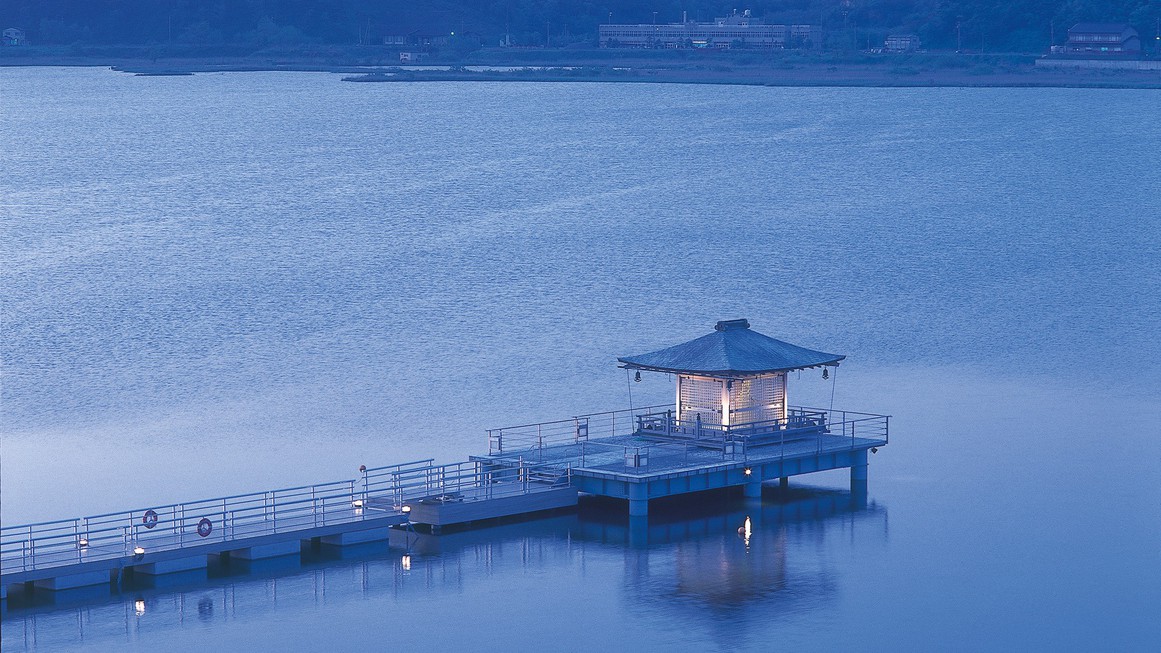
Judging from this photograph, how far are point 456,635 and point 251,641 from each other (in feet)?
10.6

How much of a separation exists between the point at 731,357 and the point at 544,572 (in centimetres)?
705

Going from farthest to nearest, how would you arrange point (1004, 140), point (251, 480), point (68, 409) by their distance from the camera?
point (1004, 140), point (68, 409), point (251, 480)

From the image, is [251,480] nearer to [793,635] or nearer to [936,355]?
[793,635]

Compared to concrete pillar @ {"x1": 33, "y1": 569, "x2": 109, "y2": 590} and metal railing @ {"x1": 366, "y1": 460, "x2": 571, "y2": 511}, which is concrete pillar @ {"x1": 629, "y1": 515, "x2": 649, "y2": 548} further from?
concrete pillar @ {"x1": 33, "y1": 569, "x2": 109, "y2": 590}

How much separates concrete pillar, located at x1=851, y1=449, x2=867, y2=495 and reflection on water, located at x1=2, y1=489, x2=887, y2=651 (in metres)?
0.87

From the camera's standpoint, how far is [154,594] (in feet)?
103

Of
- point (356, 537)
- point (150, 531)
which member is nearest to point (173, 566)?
point (150, 531)

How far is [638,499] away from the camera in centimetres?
3653

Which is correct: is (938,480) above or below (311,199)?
below

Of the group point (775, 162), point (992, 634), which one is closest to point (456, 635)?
point (992, 634)

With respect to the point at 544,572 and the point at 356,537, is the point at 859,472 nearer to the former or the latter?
the point at 544,572

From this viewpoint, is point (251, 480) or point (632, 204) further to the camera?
point (632, 204)

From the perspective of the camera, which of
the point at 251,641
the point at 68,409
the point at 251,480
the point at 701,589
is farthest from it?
the point at 68,409

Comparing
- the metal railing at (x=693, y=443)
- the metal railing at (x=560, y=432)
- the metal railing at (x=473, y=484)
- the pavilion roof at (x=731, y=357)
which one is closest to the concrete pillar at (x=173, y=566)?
the metal railing at (x=473, y=484)
